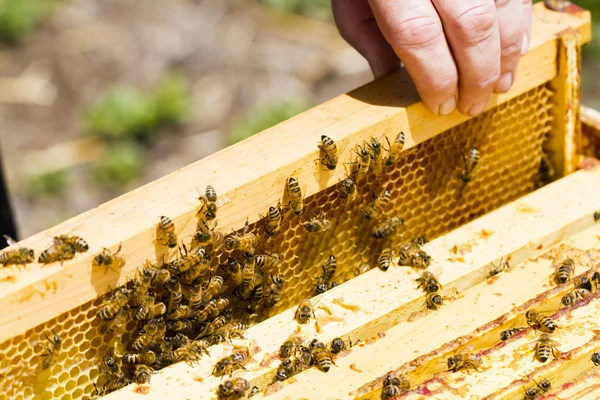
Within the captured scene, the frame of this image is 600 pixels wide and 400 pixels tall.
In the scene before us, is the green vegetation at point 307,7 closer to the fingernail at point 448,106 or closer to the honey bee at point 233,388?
the fingernail at point 448,106

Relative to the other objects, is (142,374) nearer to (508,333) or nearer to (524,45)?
(508,333)

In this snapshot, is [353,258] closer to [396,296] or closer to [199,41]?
[396,296]

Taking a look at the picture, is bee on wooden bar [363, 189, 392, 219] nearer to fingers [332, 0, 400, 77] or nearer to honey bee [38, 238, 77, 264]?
fingers [332, 0, 400, 77]

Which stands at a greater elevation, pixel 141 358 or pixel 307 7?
pixel 141 358

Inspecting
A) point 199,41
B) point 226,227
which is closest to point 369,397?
point 226,227

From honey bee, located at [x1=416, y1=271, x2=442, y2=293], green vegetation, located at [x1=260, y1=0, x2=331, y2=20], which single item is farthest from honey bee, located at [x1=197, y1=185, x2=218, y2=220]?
green vegetation, located at [x1=260, y1=0, x2=331, y2=20]

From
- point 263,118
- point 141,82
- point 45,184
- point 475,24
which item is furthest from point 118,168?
point 475,24
